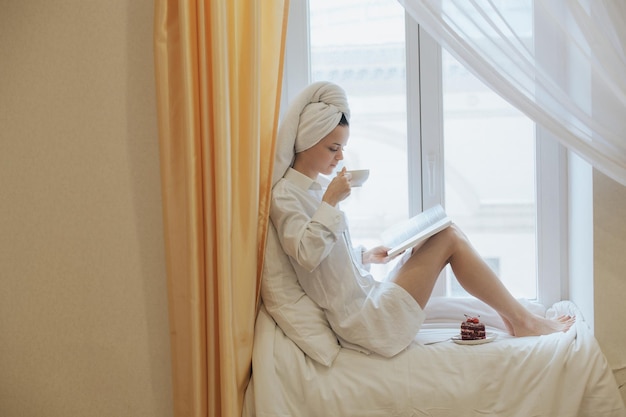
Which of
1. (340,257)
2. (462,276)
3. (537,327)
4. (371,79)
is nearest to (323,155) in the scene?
(340,257)

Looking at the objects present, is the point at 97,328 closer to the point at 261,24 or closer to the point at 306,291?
the point at 306,291

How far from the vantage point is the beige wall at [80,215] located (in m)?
2.07

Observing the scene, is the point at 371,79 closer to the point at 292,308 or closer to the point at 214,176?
the point at 214,176

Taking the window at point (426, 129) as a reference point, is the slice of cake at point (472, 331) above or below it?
below

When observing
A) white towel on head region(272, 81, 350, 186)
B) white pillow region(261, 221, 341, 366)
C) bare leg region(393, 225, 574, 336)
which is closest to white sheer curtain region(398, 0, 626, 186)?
white towel on head region(272, 81, 350, 186)

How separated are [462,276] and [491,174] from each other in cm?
46

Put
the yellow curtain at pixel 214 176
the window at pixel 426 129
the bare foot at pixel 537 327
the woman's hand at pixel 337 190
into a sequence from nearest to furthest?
the yellow curtain at pixel 214 176 < the woman's hand at pixel 337 190 < the bare foot at pixel 537 327 < the window at pixel 426 129

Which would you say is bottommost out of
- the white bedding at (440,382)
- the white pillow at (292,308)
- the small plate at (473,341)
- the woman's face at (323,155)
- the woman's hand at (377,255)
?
the white bedding at (440,382)

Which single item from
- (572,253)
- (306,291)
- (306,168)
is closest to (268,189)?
(306,168)

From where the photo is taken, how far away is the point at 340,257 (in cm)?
204

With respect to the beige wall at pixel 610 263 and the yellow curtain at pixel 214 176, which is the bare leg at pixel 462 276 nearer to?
the beige wall at pixel 610 263

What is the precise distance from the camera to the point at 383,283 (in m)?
2.13

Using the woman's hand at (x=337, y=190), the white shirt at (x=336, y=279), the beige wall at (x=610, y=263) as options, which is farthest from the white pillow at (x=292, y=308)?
the beige wall at (x=610, y=263)

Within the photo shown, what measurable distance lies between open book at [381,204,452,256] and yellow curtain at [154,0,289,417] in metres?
0.44
